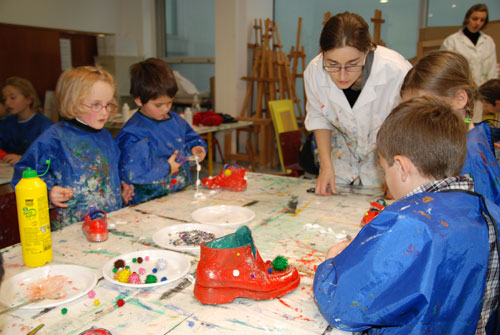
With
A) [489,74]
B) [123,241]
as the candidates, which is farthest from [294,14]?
[123,241]

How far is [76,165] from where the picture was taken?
205 centimetres

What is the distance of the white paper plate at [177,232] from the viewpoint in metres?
1.47

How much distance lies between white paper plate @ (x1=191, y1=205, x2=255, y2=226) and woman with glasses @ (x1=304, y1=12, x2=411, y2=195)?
20.6 inches

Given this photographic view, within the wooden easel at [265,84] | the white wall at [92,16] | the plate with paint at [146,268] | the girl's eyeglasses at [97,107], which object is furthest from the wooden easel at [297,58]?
the plate with paint at [146,268]

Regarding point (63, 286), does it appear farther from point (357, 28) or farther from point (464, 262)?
point (357, 28)

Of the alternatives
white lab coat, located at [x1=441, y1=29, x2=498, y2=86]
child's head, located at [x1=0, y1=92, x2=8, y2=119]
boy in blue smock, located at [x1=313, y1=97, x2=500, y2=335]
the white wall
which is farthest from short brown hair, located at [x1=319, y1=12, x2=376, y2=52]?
the white wall

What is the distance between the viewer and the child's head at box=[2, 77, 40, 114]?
383 cm

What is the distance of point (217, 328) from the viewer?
3.34ft

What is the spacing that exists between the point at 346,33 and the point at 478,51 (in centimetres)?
406

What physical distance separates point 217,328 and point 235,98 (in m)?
6.02

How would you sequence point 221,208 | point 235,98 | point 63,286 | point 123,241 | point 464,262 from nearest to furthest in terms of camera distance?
point 464,262, point 63,286, point 123,241, point 221,208, point 235,98

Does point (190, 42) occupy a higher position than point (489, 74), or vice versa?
point (190, 42)

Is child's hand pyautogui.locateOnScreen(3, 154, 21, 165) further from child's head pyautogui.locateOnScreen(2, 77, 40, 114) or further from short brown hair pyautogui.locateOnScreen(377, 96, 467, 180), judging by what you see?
short brown hair pyautogui.locateOnScreen(377, 96, 467, 180)

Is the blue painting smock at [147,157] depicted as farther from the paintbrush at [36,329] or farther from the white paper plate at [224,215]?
the paintbrush at [36,329]
